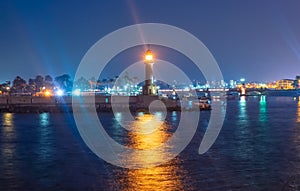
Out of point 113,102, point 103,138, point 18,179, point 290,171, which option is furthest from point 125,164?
point 113,102

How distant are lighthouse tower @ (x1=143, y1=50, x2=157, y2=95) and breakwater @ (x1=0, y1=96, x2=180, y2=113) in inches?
33.9

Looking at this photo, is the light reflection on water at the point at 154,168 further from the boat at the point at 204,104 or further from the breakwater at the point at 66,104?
the boat at the point at 204,104

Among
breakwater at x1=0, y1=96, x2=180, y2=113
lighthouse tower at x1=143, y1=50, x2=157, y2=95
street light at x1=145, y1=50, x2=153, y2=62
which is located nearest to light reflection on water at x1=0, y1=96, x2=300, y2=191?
breakwater at x1=0, y1=96, x2=180, y2=113

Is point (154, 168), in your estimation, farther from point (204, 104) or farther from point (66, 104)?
point (66, 104)

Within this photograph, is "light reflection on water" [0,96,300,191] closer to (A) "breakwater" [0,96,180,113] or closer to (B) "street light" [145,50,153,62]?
(A) "breakwater" [0,96,180,113]

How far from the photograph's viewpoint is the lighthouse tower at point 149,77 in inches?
2165

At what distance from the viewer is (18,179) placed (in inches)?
444

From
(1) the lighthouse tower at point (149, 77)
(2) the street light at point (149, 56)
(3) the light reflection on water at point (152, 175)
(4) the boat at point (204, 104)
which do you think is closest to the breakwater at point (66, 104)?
(1) the lighthouse tower at point (149, 77)

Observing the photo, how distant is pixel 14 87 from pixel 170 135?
121m

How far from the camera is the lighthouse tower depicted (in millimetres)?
55000

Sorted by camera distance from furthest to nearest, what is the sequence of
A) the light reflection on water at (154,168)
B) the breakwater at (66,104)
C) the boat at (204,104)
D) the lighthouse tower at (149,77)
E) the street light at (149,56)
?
1. the street light at (149,56)
2. the lighthouse tower at (149,77)
3. the boat at (204,104)
4. the breakwater at (66,104)
5. the light reflection on water at (154,168)

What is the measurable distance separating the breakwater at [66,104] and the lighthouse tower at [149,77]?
86 cm

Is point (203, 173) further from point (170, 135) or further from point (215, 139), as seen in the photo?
point (170, 135)

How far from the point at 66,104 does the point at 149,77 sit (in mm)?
13898
